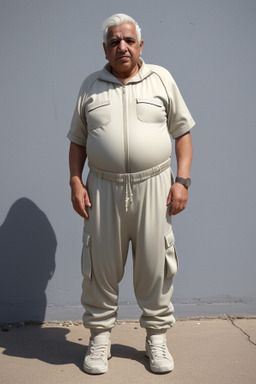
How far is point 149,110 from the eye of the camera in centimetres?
252

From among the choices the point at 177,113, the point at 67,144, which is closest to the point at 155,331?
the point at 177,113

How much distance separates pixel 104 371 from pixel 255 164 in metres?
1.72

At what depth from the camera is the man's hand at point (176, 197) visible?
259 cm

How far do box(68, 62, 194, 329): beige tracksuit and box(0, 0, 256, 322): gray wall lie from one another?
2.24 feet

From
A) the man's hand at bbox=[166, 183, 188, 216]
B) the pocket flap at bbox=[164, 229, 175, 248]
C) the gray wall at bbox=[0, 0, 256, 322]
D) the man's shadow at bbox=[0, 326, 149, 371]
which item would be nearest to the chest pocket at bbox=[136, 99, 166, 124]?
the man's hand at bbox=[166, 183, 188, 216]

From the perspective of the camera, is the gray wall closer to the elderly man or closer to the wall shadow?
the wall shadow

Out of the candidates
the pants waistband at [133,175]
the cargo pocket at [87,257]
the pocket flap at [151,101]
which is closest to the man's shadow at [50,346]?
the cargo pocket at [87,257]

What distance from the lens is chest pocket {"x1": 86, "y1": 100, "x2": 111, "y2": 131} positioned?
8.24 ft

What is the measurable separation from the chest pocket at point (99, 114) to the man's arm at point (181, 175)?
0.44 m

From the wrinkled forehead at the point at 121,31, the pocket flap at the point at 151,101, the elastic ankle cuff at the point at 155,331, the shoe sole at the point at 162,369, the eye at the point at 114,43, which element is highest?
the wrinkled forehead at the point at 121,31

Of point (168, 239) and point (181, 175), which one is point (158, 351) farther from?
point (181, 175)

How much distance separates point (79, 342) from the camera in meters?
3.12

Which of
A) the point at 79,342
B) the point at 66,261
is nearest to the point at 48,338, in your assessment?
the point at 79,342

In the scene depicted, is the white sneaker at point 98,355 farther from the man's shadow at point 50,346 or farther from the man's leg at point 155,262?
the man's leg at point 155,262
